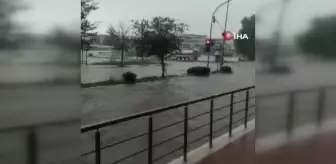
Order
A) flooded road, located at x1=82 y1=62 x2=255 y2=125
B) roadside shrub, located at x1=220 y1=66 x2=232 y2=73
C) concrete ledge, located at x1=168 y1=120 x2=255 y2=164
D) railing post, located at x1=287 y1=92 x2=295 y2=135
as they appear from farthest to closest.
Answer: concrete ledge, located at x1=168 y1=120 x2=255 y2=164 → roadside shrub, located at x1=220 y1=66 x2=232 y2=73 → flooded road, located at x1=82 y1=62 x2=255 y2=125 → railing post, located at x1=287 y1=92 x2=295 y2=135

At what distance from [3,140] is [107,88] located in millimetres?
422

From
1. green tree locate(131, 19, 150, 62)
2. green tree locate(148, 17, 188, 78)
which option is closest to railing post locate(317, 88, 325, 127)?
green tree locate(148, 17, 188, 78)

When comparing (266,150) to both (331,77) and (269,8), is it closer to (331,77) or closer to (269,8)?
(331,77)

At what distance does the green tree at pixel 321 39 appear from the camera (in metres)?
1.05

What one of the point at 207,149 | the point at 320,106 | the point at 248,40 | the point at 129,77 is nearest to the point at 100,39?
the point at 129,77

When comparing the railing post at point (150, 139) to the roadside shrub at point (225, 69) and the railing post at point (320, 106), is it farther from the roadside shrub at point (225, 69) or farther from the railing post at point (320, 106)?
the railing post at point (320, 106)

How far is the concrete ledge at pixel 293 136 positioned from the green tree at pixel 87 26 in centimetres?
70

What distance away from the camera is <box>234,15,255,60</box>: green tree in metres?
1.22

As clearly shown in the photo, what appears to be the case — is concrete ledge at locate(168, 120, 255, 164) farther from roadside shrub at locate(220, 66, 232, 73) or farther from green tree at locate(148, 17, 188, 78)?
green tree at locate(148, 17, 188, 78)

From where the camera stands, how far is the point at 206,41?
1.35 metres

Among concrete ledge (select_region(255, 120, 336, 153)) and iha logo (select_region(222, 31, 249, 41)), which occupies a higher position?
iha logo (select_region(222, 31, 249, 41))

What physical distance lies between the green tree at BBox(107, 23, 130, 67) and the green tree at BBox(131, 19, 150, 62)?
0.10 ft

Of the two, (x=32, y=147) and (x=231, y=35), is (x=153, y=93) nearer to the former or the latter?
(x=231, y=35)

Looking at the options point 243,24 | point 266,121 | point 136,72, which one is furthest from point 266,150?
point 136,72
